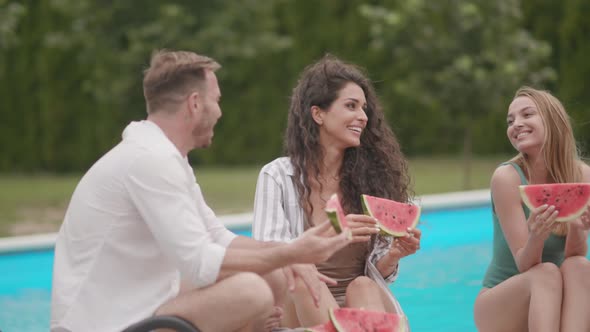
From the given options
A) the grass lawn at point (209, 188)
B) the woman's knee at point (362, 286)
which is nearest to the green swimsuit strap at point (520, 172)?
the woman's knee at point (362, 286)

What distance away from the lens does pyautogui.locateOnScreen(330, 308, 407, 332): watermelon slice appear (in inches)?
155

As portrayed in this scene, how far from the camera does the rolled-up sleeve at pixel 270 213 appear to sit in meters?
4.42

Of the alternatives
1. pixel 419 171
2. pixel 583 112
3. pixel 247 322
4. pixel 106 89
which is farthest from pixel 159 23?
pixel 247 322

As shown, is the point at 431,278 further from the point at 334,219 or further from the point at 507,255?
the point at 334,219

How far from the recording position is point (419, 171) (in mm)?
14406

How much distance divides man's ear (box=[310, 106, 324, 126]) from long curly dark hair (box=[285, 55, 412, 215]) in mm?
19

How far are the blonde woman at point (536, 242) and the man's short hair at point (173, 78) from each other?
1.70 meters

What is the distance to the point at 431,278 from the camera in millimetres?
7801

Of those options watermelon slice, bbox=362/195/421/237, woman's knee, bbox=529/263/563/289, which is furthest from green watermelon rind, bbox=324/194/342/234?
woman's knee, bbox=529/263/563/289

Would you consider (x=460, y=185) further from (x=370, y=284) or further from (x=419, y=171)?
(x=370, y=284)

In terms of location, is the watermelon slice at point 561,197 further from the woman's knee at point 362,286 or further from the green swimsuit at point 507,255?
the woman's knee at point 362,286

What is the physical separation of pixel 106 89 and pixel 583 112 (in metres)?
7.65

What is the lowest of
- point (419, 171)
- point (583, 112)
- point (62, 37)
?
point (419, 171)

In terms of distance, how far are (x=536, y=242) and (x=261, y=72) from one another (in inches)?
454
